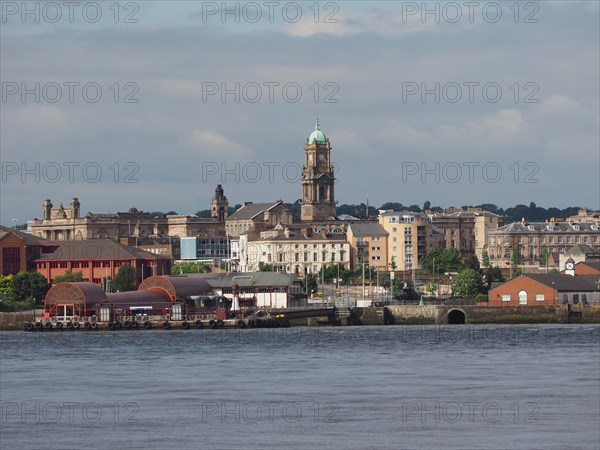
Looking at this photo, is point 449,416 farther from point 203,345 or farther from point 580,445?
point 203,345

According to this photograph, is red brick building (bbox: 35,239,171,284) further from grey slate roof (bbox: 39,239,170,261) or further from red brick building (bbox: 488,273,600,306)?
red brick building (bbox: 488,273,600,306)

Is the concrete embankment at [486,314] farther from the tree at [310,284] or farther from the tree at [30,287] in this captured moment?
the tree at [310,284]

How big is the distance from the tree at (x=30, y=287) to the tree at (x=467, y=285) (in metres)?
36.6

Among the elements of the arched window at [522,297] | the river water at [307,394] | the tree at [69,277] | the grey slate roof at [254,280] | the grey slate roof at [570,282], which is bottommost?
the river water at [307,394]

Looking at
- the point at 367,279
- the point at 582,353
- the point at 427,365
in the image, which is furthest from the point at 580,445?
the point at 367,279

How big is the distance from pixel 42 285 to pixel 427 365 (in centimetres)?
7648

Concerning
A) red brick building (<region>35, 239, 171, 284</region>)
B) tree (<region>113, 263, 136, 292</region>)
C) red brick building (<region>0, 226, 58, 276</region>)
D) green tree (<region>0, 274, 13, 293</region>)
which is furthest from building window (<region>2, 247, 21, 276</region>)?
tree (<region>113, 263, 136, 292</region>)

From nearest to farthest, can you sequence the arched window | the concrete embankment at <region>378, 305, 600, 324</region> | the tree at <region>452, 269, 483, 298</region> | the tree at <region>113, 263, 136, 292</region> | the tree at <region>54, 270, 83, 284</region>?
the concrete embankment at <region>378, 305, 600, 324</region>, the arched window, the tree at <region>452, 269, 483, 298</region>, the tree at <region>113, 263, 136, 292</region>, the tree at <region>54, 270, 83, 284</region>

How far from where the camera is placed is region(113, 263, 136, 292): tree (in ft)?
521

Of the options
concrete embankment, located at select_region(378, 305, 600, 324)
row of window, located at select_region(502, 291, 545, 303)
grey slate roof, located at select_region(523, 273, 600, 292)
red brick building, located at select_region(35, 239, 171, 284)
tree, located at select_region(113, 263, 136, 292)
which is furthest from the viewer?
red brick building, located at select_region(35, 239, 171, 284)

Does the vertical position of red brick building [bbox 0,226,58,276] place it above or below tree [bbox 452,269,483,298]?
above

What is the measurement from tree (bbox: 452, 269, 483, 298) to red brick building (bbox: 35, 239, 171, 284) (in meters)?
32.6

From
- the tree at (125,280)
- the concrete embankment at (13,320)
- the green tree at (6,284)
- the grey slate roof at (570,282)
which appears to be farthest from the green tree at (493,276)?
the concrete embankment at (13,320)

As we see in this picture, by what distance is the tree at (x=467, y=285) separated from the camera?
15250 centimetres
